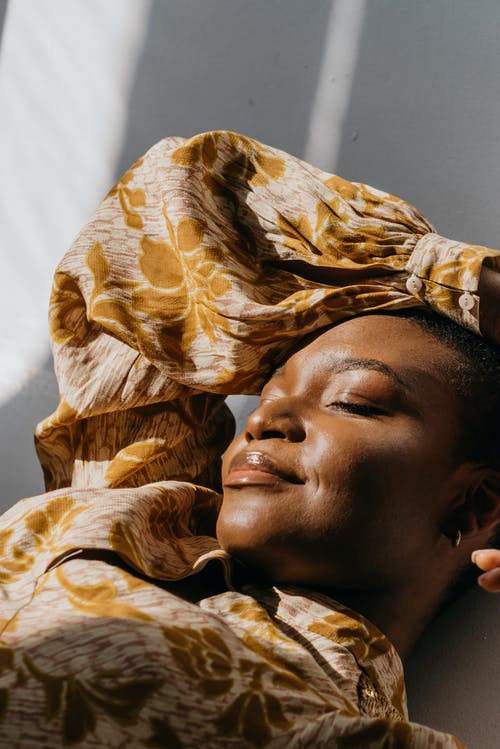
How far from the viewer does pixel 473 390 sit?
105cm

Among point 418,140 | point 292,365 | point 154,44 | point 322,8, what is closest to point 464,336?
point 292,365

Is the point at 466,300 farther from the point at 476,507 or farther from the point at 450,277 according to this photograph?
the point at 476,507

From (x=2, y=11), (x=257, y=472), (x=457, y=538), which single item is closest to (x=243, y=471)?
(x=257, y=472)

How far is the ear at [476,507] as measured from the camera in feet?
3.38

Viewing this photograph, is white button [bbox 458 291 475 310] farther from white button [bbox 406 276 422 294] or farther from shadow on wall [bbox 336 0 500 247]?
shadow on wall [bbox 336 0 500 247]

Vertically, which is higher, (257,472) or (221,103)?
(221,103)

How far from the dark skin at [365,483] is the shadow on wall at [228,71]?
75 centimetres

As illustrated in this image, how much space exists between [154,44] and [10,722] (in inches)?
55.4

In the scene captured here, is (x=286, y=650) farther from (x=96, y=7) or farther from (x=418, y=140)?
(x=96, y=7)

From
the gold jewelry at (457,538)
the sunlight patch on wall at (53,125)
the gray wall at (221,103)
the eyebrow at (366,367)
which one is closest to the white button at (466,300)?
the eyebrow at (366,367)

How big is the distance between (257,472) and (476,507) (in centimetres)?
24

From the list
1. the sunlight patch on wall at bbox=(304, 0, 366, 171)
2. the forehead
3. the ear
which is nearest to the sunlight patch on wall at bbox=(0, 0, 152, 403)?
the sunlight patch on wall at bbox=(304, 0, 366, 171)

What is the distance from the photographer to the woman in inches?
31.7

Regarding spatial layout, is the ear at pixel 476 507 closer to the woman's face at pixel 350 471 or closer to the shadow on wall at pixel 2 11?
the woman's face at pixel 350 471
